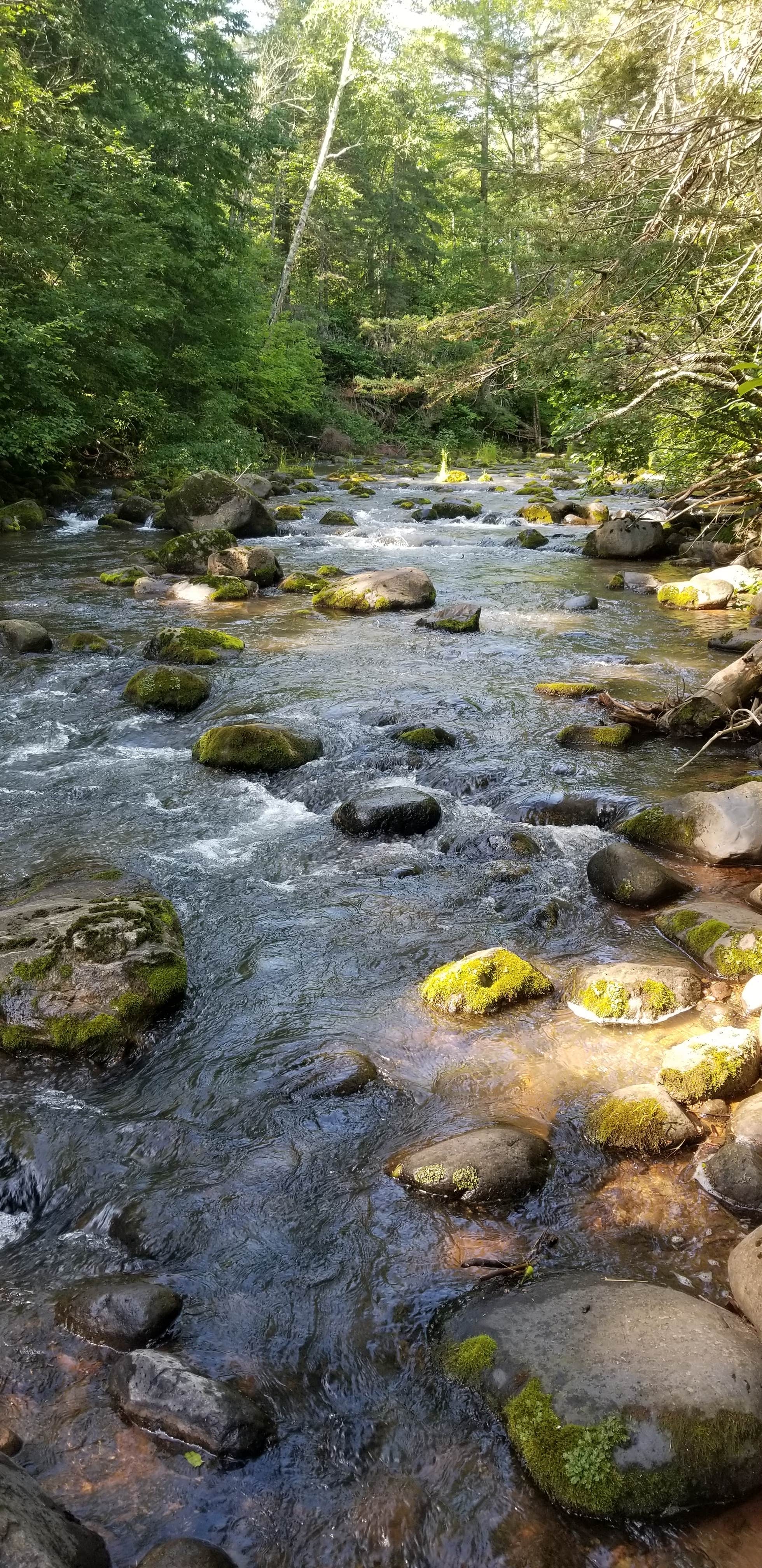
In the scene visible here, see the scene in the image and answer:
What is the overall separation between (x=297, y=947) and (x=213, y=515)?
13.4 m

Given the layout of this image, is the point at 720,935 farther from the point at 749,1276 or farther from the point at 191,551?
the point at 191,551

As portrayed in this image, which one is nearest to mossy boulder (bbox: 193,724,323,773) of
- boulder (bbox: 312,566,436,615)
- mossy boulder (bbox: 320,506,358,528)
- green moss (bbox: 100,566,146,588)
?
boulder (bbox: 312,566,436,615)

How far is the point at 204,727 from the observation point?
8.48 metres

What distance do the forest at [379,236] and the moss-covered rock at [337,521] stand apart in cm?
351

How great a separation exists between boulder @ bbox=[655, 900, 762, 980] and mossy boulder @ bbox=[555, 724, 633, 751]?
2725 millimetres

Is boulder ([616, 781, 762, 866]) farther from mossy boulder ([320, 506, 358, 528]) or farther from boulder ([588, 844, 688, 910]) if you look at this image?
mossy boulder ([320, 506, 358, 528])

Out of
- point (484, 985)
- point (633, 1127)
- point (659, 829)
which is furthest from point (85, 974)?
point (659, 829)

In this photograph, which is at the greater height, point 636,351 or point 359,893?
point 636,351

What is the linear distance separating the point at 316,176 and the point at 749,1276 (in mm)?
34674

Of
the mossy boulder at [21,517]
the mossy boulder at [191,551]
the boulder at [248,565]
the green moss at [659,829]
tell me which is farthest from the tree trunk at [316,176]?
the green moss at [659,829]

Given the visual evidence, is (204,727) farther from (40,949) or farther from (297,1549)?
(297,1549)

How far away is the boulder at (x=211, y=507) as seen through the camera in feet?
55.6

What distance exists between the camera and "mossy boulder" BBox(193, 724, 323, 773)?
7516 mm

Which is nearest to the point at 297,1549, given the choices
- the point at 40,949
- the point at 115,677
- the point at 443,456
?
the point at 40,949
